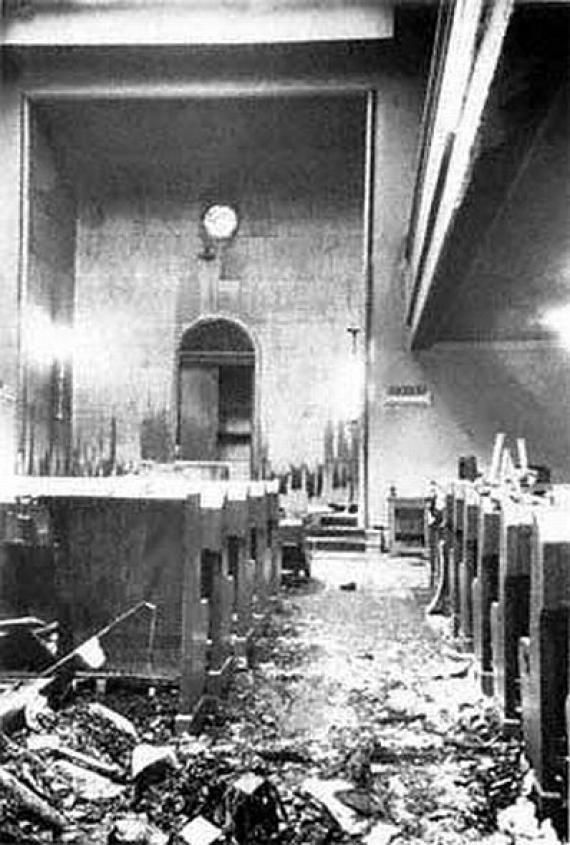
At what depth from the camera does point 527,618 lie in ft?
10.2

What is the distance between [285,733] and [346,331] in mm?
10908

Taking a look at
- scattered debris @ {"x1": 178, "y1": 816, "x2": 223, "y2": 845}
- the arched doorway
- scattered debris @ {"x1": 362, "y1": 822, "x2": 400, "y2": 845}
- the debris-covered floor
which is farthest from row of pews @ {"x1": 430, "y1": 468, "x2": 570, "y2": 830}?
the arched doorway

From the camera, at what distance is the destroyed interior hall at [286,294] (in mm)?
5059

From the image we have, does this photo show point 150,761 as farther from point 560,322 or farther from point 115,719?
point 560,322

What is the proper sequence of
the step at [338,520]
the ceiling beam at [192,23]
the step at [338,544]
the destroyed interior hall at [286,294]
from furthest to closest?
1. the step at [338,520]
2. the ceiling beam at [192,23]
3. the step at [338,544]
4. the destroyed interior hall at [286,294]

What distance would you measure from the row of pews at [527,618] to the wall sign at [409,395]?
7155mm

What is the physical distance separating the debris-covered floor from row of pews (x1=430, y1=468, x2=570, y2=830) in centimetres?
13

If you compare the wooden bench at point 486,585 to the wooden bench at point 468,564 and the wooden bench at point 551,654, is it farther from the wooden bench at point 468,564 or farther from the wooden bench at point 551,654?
the wooden bench at point 551,654

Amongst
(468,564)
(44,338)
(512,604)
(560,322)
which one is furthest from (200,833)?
(44,338)

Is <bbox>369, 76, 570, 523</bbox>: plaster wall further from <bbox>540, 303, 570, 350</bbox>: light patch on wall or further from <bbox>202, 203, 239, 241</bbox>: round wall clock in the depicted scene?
<bbox>202, 203, 239, 241</bbox>: round wall clock

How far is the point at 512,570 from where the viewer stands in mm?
2963

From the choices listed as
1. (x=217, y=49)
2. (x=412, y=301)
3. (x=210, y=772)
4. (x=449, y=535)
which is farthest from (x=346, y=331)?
(x=210, y=772)

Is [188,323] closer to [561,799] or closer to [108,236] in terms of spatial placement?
[108,236]

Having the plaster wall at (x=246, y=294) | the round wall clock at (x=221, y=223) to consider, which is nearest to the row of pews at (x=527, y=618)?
the plaster wall at (x=246, y=294)
